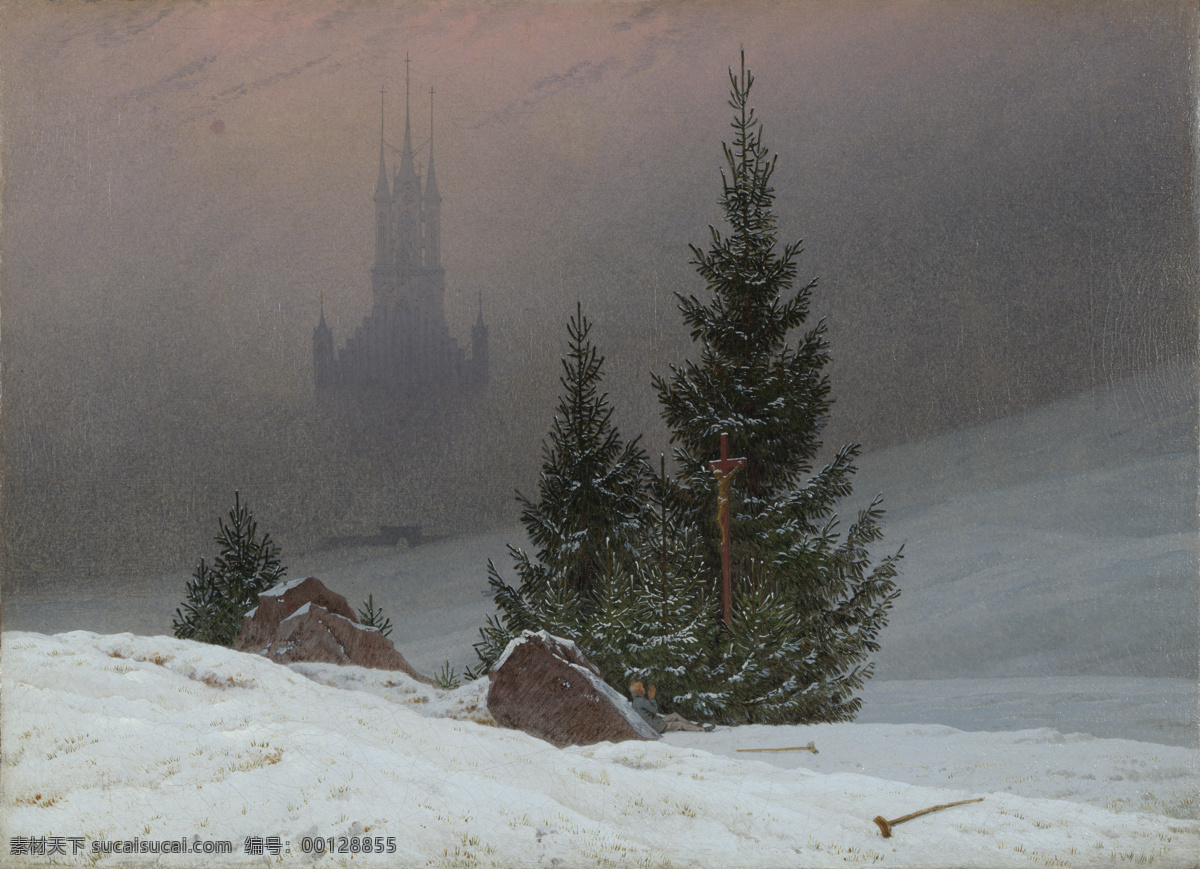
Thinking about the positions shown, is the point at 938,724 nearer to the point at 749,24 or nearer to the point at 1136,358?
the point at 1136,358

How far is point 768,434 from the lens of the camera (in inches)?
436

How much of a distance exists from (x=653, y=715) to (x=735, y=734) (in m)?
0.77

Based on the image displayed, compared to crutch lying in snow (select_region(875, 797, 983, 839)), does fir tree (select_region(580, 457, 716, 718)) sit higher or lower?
higher

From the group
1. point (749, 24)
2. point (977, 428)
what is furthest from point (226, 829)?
point (749, 24)

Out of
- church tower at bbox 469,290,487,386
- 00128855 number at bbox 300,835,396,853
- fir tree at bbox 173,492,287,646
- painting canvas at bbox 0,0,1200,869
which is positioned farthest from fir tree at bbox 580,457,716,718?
00128855 number at bbox 300,835,396,853

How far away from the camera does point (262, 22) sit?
8.03 meters

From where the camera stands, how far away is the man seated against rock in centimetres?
811

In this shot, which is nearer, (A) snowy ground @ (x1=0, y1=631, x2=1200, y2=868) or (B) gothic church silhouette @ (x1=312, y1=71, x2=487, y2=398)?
(A) snowy ground @ (x1=0, y1=631, x2=1200, y2=868)

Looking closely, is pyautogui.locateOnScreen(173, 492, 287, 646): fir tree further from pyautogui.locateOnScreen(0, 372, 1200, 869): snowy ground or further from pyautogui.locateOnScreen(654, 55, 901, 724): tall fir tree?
pyautogui.locateOnScreen(654, 55, 901, 724): tall fir tree

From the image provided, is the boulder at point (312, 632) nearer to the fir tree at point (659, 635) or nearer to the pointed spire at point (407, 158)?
the fir tree at point (659, 635)

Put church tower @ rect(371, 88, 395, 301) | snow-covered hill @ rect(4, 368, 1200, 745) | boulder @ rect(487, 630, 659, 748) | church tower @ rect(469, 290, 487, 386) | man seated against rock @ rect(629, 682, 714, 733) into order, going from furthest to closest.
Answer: church tower @ rect(469, 290, 487, 386), church tower @ rect(371, 88, 395, 301), man seated against rock @ rect(629, 682, 714, 733), snow-covered hill @ rect(4, 368, 1200, 745), boulder @ rect(487, 630, 659, 748)

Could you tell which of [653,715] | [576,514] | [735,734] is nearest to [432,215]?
[576,514]

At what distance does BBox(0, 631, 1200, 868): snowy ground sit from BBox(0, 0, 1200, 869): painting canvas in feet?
0.14

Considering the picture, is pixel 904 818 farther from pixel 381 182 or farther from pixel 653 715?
pixel 381 182
